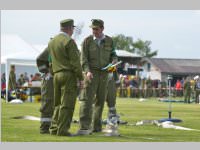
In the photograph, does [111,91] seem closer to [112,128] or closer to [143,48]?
[112,128]

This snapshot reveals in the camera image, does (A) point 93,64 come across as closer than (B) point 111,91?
Yes

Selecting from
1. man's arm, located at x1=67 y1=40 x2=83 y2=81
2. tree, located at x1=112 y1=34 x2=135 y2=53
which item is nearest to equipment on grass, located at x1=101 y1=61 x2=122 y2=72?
man's arm, located at x1=67 y1=40 x2=83 y2=81

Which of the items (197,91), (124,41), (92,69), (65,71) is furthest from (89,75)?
(124,41)

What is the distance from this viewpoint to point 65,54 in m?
12.6

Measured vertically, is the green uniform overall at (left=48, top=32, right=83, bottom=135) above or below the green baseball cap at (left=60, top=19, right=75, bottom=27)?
below

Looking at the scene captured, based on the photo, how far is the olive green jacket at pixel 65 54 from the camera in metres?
12.5

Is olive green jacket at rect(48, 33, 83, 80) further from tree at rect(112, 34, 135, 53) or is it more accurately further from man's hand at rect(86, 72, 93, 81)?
tree at rect(112, 34, 135, 53)

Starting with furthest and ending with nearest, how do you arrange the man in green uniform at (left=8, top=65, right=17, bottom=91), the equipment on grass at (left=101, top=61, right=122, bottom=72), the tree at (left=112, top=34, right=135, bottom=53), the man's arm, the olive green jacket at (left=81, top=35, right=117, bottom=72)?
1. the tree at (left=112, top=34, right=135, bottom=53)
2. the man in green uniform at (left=8, top=65, right=17, bottom=91)
3. the olive green jacket at (left=81, top=35, right=117, bottom=72)
4. the equipment on grass at (left=101, top=61, right=122, bottom=72)
5. the man's arm

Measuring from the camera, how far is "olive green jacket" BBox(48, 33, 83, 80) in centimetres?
1250

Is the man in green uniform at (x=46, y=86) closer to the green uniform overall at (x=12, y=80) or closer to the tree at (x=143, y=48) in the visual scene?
the green uniform overall at (x=12, y=80)

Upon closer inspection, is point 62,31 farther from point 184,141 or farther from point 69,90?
point 184,141

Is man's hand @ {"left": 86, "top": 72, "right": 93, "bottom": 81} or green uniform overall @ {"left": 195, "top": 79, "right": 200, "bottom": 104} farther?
green uniform overall @ {"left": 195, "top": 79, "right": 200, "bottom": 104}

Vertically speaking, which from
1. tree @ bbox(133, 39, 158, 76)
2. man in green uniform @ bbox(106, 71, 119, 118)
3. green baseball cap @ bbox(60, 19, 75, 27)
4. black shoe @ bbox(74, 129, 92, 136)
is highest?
tree @ bbox(133, 39, 158, 76)

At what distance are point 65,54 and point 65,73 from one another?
36cm
